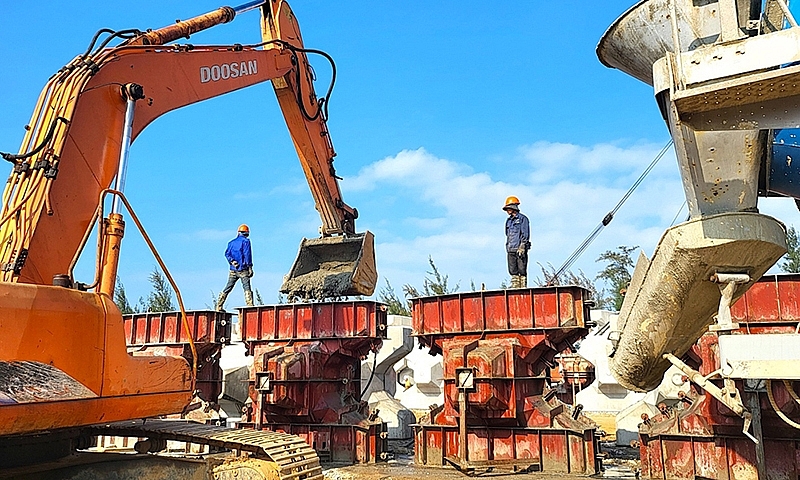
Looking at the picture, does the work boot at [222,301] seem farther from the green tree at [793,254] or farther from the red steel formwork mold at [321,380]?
the green tree at [793,254]

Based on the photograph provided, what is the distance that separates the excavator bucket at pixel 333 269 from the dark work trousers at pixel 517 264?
2328 mm

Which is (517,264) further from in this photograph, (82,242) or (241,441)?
(82,242)

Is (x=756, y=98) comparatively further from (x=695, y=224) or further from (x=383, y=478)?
(x=383, y=478)

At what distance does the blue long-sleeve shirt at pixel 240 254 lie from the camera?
13148mm

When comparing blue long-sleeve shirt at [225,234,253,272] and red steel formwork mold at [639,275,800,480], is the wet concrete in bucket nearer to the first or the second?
blue long-sleeve shirt at [225,234,253,272]

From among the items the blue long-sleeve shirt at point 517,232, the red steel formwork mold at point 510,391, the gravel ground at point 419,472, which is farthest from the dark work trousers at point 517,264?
the gravel ground at point 419,472

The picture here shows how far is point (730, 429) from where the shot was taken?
873 cm

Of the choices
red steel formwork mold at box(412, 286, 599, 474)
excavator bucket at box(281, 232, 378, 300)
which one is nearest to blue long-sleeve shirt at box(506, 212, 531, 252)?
red steel formwork mold at box(412, 286, 599, 474)

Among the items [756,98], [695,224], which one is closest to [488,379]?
[695,224]

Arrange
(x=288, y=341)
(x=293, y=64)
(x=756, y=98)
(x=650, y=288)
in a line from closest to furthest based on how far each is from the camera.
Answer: (x=756, y=98) < (x=650, y=288) < (x=293, y=64) < (x=288, y=341)

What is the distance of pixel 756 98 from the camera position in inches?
132

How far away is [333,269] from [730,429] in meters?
6.45

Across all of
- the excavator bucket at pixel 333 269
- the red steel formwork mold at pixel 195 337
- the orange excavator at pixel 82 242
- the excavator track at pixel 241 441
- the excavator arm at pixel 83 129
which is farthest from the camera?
the red steel formwork mold at pixel 195 337

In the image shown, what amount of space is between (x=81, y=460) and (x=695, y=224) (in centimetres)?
569
